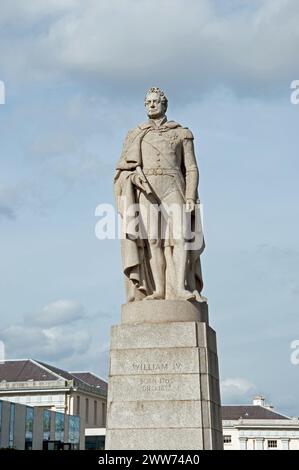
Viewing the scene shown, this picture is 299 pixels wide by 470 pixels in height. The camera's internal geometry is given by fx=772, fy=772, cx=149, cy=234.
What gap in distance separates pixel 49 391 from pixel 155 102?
3344 inches

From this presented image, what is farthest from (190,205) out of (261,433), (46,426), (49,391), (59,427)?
(261,433)

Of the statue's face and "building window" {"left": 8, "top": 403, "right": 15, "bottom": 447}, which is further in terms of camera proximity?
"building window" {"left": 8, "top": 403, "right": 15, "bottom": 447}

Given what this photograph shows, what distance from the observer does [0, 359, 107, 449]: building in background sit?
100m

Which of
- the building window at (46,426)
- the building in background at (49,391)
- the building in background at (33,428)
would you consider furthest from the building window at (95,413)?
the building window at (46,426)

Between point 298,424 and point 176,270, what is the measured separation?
91542mm

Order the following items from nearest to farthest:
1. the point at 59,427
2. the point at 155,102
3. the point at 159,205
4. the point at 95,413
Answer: the point at 159,205 < the point at 155,102 < the point at 59,427 < the point at 95,413

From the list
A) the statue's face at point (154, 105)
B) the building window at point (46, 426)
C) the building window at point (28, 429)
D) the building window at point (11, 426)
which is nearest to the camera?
the statue's face at point (154, 105)

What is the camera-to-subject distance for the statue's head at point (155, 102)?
19.4m

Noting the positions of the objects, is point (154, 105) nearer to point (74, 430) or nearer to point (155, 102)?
point (155, 102)

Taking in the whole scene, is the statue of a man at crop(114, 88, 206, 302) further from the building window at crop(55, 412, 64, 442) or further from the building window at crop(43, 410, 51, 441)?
the building window at crop(55, 412, 64, 442)

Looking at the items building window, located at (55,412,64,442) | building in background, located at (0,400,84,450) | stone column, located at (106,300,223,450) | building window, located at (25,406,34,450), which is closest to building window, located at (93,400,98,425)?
building in background, located at (0,400,84,450)

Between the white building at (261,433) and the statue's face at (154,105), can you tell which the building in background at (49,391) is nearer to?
the white building at (261,433)

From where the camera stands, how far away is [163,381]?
55.2 feet
